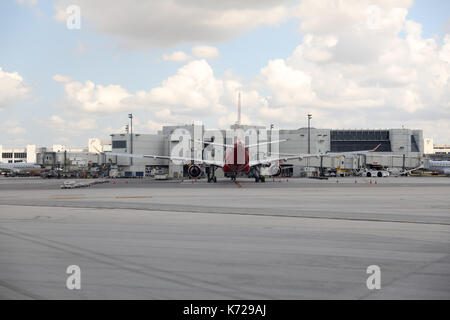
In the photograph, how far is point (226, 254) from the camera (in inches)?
415

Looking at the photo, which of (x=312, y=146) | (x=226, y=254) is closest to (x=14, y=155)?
(x=312, y=146)

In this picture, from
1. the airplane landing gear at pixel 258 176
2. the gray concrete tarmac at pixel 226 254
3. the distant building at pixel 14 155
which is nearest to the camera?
the gray concrete tarmac at pixel 226 254

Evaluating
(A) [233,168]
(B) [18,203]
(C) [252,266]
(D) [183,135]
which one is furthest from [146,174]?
(C) [252,266]

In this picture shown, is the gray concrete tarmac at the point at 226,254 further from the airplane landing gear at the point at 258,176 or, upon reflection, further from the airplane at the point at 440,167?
the airplane at the point at 440,167

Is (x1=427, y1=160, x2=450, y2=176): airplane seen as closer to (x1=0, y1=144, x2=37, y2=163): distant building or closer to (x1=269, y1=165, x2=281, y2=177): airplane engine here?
(x1=269, y1=165, x2=281, y2=177): airplane engine

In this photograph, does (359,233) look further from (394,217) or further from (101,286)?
(101,286)

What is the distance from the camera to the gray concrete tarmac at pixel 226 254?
24.9ft

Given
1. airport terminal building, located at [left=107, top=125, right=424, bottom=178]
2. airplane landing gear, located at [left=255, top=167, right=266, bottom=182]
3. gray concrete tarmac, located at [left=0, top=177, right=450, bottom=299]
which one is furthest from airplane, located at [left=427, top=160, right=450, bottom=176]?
gray concrete tarmac, located at [left=0, top=177, right=450, bottom=299]

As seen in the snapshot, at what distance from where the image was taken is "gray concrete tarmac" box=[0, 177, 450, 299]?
24.9 feet

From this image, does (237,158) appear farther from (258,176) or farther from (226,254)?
(226,254)

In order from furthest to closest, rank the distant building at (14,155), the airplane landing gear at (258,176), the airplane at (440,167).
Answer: the distant building at (14,155) < the airplane at (440,167) < the airplane landing gear at (258,176)

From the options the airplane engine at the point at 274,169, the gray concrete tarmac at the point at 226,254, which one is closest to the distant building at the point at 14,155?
the airplane engine at the point at 274,169

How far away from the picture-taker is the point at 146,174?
92.8m

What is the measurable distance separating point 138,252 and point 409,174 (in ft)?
275
